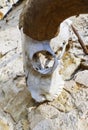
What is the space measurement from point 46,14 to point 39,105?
1.61 ft

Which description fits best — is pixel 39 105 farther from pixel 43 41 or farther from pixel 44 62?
pixel 43 41

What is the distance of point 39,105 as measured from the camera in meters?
1.66

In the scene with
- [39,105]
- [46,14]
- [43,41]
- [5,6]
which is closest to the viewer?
[46,14]

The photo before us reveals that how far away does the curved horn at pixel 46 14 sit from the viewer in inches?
51.6

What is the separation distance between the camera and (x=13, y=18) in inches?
92.5

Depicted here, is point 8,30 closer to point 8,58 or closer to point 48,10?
point 8,58

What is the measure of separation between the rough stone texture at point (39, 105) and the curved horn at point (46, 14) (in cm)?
33

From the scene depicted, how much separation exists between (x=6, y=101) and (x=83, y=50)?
51cm

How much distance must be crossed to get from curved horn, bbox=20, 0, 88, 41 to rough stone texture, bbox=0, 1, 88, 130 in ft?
1.09

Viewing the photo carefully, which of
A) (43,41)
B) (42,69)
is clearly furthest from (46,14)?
(42,69)

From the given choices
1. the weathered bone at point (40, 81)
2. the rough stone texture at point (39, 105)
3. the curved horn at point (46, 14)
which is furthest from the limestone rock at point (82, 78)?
the curved horn at point (46, 14)

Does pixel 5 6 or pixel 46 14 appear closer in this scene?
pixel 46 14

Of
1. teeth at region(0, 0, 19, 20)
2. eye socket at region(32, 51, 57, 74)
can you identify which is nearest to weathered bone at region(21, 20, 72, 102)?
eye socket at region(32, 51, 57, 74)

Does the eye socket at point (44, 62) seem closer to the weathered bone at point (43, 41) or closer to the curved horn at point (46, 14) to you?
the weathered bone at point (43, 41)
